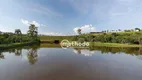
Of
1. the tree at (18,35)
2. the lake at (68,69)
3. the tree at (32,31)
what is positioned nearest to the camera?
the lake at (68,69)

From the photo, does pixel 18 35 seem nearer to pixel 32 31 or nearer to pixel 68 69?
pixel 32 31

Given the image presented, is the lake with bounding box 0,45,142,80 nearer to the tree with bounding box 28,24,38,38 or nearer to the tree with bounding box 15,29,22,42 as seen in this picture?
the tree with bounding box 15,29,22,42

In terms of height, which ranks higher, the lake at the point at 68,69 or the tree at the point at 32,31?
the tree at the point at 32,31

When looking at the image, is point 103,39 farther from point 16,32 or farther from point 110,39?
point 16,32

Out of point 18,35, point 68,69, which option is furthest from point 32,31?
point 68,69

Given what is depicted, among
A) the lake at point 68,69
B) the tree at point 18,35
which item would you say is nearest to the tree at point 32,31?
the tree at point 18,35

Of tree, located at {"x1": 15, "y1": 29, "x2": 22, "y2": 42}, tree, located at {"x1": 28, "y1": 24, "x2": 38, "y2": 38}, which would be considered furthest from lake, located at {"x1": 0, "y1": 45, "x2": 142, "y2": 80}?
tree, located at {"x1": 28, "y1": 24, "x2": 38, "y2": 38}

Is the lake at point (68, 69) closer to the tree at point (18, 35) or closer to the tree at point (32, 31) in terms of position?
the tree at point (18, 35)

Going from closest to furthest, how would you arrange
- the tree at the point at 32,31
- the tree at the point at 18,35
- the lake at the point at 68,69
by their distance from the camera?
1. the lake at the point at 68,69
2. the tree at the point at 18,35
3. the tree at the point at 32,31

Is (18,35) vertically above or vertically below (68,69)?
above

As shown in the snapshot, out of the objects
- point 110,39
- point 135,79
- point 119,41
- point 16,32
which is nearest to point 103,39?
point 110,39

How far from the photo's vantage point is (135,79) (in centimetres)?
645

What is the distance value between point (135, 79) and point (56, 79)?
3.65 meters

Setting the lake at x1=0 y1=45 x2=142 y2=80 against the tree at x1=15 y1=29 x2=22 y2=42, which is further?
the tree at x1=15 y1=29 x2=22 y2=42
